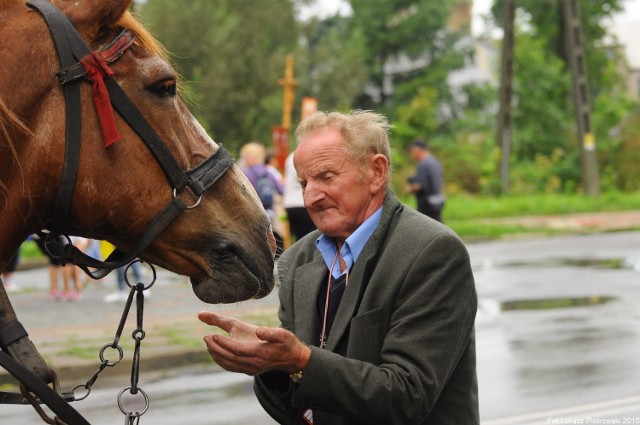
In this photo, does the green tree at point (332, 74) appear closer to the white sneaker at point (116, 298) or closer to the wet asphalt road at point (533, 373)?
the wet asphalt road at point (533, 373)

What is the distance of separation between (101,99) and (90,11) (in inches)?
8.9

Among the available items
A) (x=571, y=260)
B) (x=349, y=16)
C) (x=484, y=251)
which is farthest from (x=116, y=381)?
(x=349, y=16)

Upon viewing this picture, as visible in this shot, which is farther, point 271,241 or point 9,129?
point 271,241

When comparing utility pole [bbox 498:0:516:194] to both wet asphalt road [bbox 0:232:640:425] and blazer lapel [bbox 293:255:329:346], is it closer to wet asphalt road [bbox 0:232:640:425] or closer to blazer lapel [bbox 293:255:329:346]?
wet asphalt road [bbox 0:232:640:425]

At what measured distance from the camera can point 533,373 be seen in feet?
27.1

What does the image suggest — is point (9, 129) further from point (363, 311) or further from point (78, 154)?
point (363, 311)

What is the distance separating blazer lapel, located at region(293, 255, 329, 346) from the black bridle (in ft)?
2.15

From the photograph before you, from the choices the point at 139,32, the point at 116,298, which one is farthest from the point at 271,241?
the point at 116,298

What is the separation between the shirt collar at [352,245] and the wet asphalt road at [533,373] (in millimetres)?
3699

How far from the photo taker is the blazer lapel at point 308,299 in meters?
3.23

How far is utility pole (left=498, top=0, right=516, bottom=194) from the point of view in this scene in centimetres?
2970

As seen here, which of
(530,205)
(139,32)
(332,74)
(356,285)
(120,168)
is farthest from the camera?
(332,74)

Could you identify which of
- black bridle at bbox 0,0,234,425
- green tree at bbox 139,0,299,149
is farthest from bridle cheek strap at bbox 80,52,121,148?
green tree at bbox 139,0,299,149

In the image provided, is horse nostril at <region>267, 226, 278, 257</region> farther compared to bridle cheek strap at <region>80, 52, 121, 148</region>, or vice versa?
horse nostril at <region>267, 226, 278, 257</region>
